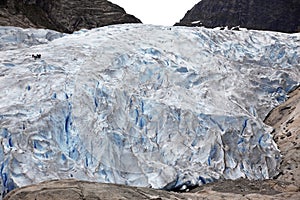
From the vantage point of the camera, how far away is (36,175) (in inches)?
324

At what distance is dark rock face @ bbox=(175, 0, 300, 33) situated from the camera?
3869 cm

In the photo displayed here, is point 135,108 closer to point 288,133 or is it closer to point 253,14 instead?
point 288,133

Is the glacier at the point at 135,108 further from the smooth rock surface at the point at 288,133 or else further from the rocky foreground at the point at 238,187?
the rocky foreground at the point at 238,187

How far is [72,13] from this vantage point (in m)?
28.0

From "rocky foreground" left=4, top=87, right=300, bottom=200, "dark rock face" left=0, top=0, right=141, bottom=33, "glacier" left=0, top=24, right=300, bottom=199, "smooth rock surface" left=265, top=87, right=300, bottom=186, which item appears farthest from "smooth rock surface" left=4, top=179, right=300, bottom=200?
Answer: "dark rock face" left=0, top=0, right=141, bottom=33

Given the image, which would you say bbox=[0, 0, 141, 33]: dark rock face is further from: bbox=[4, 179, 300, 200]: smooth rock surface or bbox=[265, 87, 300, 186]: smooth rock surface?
bbox=[4, 179, 300, 200]: smooth rock surface

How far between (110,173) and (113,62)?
141 inches

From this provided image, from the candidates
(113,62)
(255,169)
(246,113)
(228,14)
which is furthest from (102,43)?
(228,14)

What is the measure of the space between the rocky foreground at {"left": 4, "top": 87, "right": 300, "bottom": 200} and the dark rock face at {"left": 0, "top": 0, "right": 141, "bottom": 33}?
15263 mm

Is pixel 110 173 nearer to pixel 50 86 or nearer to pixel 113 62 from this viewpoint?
pixel 50 86

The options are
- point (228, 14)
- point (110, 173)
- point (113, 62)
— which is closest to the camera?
point (110, 173)

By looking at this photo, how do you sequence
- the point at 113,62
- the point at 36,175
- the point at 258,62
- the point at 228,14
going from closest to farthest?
the point at 36,175, the point at 113,62, the point at 258,62, the point at 228,14

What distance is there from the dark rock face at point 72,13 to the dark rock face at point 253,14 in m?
12.5

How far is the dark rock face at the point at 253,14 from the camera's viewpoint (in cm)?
3869
